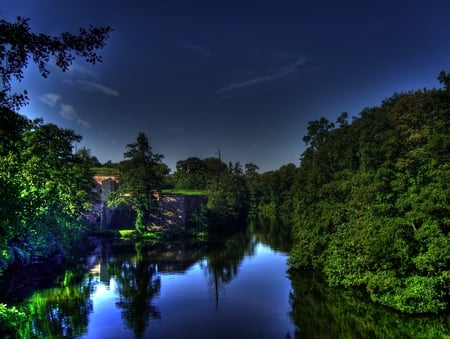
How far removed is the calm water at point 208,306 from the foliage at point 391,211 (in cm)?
148

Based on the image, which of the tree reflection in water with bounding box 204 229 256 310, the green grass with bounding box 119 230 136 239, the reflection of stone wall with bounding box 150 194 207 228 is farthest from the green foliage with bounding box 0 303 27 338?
the reflection of stone wall with bounding box 150 194 207 228

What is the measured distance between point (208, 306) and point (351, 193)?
1313 cm

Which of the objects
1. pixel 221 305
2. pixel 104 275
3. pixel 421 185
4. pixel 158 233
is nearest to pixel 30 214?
pixel 104 275

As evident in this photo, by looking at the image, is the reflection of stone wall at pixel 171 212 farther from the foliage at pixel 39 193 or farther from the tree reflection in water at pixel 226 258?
the foliage at pixel 39 193

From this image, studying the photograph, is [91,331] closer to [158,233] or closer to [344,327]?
[344,327]

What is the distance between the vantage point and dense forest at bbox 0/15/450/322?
19584 mm

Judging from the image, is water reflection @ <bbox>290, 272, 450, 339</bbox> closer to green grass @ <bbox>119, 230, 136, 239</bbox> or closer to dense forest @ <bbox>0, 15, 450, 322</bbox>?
dense forest @ <bbox>0, 15, 450, 322</bbox>

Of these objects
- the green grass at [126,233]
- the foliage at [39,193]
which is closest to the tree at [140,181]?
the green grass at [126,233]

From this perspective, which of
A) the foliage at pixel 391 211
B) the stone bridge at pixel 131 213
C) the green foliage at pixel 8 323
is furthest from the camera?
the stone bridge at pixel 131 213

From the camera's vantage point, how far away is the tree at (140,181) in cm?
5641

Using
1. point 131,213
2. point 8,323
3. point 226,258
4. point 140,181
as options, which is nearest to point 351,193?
point 226,258

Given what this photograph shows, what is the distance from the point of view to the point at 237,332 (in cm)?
2011

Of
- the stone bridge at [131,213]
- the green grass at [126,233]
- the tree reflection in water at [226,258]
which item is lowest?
the tree reflection in water at [226,258]

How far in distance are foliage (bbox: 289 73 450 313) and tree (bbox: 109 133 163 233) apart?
27705 mm
